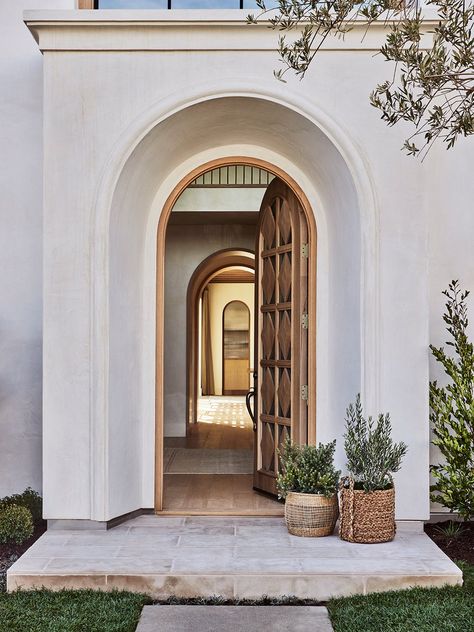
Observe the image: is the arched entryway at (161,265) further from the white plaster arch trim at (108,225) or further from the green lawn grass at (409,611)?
the green lawn grass at (409,611)

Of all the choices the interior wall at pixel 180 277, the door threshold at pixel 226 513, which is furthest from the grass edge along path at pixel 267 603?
the interior wall at pixel 180 277

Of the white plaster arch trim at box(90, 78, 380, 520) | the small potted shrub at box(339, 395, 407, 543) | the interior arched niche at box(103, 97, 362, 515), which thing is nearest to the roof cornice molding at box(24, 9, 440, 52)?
the white plaster arch trim at box(90, 78, 380, 520)

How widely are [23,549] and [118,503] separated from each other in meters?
0.70

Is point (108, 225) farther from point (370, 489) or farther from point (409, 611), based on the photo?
point (409, 611)

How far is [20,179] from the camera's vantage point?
5953 mm

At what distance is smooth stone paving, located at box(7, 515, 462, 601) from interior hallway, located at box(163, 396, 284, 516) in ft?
2.75

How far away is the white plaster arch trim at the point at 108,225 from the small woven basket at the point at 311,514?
72cm

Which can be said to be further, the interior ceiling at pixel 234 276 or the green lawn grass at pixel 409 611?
the interior ceiling at pixel 234 276

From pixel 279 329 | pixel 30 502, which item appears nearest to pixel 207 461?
pixel 279 329

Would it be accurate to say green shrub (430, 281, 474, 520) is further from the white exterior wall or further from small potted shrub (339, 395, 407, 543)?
the white exterior wall

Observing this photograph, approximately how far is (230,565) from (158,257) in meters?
2.49

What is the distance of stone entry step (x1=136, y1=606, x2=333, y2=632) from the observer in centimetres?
378

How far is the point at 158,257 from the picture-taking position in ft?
19.1

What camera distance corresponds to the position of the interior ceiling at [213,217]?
9.70 m
